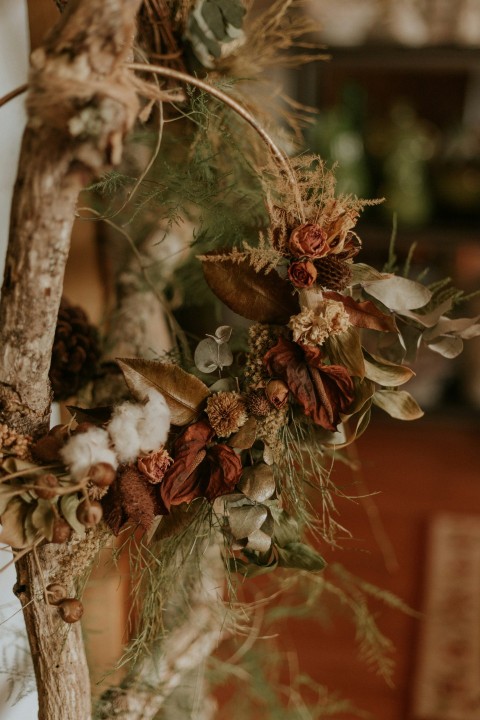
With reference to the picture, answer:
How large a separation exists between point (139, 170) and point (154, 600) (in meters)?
0.48

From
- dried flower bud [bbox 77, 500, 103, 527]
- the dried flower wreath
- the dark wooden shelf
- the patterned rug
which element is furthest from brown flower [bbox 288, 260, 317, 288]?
the dark wooden shelf

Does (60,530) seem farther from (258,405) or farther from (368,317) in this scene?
(368,317)

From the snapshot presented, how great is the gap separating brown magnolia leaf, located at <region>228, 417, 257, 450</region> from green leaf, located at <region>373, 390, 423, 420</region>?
0.12 meters

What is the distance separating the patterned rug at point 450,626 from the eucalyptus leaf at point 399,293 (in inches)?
41.3

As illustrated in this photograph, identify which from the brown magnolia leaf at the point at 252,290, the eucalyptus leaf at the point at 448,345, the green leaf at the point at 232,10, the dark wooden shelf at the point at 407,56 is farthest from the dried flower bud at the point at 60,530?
the dark wooden shelf at the point at 407,56

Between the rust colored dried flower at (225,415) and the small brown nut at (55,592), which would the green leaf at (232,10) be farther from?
the small brown nut at (55,592)

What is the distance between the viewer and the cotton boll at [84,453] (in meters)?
0.46

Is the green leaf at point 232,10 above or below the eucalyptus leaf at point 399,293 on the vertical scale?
above

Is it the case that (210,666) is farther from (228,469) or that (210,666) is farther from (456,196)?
(456,196)

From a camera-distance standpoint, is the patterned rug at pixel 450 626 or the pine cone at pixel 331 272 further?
the patterned rug at pixel 450 626

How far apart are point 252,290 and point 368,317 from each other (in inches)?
3.9

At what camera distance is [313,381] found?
53 cm

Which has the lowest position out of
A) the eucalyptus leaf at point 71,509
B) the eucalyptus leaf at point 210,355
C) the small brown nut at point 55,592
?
the small brown nut at point 55,592

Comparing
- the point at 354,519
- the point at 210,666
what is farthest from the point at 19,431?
the point at 354,519
